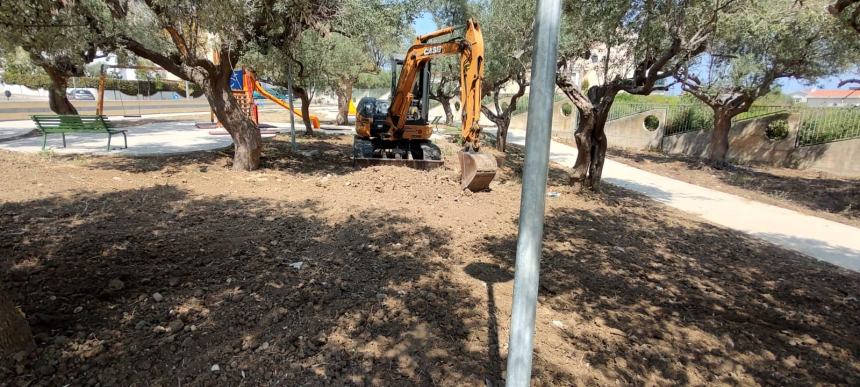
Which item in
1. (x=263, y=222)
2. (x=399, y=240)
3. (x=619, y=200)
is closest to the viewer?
(x=399, y=240)

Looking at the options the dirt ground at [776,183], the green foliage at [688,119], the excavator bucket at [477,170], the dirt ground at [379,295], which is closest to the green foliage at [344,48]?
the excavator bucket at [477,170]

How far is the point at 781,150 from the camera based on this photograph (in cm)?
1540

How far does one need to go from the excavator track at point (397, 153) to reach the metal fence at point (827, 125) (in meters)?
12.8

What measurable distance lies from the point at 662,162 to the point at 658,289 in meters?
A: 13.3

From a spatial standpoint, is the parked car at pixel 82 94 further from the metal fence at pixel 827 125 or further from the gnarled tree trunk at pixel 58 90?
the metal fence at pixel 827 125

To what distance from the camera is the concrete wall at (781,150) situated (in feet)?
45.4

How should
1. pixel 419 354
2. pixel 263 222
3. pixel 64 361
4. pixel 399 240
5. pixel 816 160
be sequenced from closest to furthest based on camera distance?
1. pixel 64 361
2. pixel 419 354
3. pixel 399 240
4. pixel 263 222
5. pixel 816 160

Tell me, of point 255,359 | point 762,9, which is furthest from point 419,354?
point 762,9

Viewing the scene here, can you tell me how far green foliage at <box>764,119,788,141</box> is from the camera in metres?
15.3

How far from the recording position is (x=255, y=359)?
2.92m

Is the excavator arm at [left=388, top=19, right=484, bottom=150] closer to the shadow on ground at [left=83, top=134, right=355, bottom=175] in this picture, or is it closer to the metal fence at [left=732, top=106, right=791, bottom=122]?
the shadow on ground at [left=83, top=134, right=355, bottom=175]

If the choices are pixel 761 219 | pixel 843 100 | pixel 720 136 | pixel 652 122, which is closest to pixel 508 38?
pixel 720 136

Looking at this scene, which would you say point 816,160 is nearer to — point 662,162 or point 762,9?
point 662,162

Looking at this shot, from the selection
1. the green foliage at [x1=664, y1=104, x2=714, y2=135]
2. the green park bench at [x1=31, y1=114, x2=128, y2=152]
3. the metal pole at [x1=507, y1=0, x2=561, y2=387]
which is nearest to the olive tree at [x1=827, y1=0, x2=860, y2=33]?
the metal pole at [x1=507, y1=0, x2=561, y2=387]
